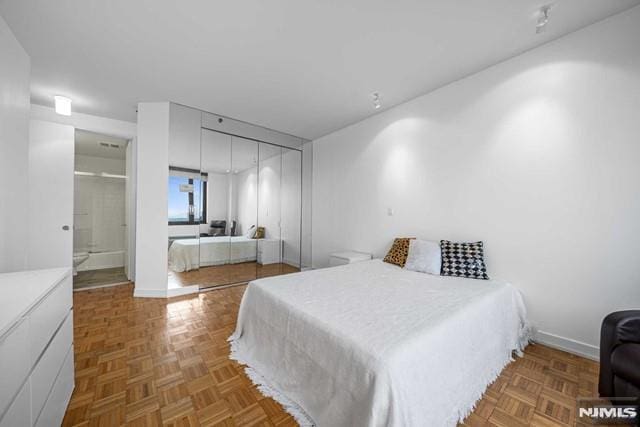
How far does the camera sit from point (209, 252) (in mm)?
4180

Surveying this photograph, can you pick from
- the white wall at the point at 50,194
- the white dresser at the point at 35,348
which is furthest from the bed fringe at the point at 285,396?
the white wall at the point at 50,194

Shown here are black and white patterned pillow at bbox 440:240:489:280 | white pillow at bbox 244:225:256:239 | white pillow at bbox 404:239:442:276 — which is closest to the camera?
black and white patterned pillow at bbox 440:240:489:280

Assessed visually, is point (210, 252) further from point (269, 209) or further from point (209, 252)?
point (269, 209)

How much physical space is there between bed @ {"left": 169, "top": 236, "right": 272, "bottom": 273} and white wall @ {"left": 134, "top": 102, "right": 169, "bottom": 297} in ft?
0.68

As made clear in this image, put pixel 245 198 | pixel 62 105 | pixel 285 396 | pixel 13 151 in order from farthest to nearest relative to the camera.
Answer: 1. pixel 245 198
2. pixel 62 105
3. pixel 13 151
4. pixel 285 396

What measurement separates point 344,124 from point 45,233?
4841mm

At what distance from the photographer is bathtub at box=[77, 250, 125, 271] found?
484cm

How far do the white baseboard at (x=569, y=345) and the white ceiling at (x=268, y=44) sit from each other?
273cm

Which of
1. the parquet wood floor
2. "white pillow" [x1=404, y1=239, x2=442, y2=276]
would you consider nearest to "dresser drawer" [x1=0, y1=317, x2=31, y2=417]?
the parquet wood floor

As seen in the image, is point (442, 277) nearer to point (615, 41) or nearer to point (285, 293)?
point (285, 293)

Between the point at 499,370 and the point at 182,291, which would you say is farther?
the point at 182,291

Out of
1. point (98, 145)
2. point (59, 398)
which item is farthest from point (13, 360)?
point (98, 145)

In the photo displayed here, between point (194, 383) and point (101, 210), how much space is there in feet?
16.6

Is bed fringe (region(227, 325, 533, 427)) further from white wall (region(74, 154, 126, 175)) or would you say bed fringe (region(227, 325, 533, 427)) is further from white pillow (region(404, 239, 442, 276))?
white wall (region(74, 154, 126, 175))
